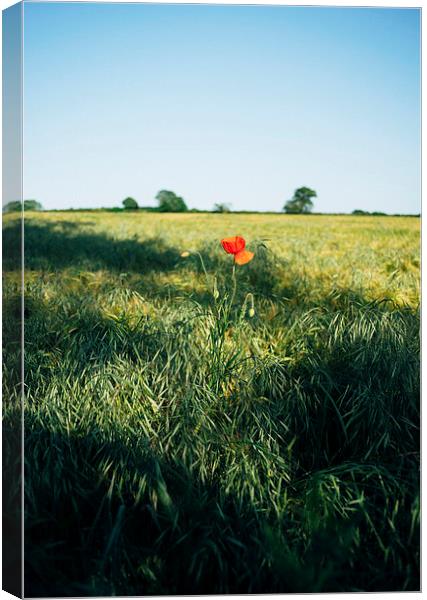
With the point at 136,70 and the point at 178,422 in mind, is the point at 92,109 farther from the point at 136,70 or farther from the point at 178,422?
the point at 178,422

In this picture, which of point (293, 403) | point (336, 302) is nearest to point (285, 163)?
point (336, 302)

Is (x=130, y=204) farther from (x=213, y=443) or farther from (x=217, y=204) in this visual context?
(x=213, y=443)

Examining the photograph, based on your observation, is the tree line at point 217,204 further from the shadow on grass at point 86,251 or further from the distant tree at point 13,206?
the distant tree at point 13,206

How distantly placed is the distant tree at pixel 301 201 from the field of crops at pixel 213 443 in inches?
18.3

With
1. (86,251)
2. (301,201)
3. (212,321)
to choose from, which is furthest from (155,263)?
(212,321)

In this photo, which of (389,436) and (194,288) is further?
(194,288)

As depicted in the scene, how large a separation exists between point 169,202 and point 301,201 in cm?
61

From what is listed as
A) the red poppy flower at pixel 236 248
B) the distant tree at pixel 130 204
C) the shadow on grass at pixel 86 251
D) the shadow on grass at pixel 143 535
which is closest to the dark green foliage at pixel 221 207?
the distant tree at pixel 130 204

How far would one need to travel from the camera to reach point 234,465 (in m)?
1.89

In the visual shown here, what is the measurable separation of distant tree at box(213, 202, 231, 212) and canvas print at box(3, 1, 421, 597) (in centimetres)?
3

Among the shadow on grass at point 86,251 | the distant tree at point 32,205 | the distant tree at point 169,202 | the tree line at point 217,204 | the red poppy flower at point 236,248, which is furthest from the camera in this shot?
the shadow on grass at point 86,251

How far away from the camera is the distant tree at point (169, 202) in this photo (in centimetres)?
285

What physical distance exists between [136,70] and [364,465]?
1.65 m

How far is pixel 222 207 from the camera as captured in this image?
9.18 ft
